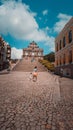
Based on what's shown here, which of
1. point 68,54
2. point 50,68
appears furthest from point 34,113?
point 50,68

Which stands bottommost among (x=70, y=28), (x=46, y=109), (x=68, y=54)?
(x=46, y=109)

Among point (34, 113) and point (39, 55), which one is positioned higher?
point (39, 55)

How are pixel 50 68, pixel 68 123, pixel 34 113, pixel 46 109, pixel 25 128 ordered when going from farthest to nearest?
pixel 50 68, pixel 46 109, pixel 34 113, pixel 68 123, pixel 25 128

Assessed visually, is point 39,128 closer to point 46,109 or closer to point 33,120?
point 33,120

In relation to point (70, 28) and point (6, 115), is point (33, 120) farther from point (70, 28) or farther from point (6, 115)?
point (70, 28)

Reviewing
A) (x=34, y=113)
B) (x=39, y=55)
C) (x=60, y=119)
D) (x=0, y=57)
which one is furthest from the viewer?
(x=39, y=55)

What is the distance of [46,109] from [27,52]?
9031 centimetres

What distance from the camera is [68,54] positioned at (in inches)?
1067

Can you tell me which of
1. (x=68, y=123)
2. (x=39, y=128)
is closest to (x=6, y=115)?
(x=39, y=128)

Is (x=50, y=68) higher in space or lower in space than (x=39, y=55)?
lower

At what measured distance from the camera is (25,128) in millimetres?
4316

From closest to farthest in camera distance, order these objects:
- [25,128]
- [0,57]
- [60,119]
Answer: [25,128] < [60,119] < [0,57]

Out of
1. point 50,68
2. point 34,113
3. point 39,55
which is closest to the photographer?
point 34,113

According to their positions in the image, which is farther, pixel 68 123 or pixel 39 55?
pixel 39 55
